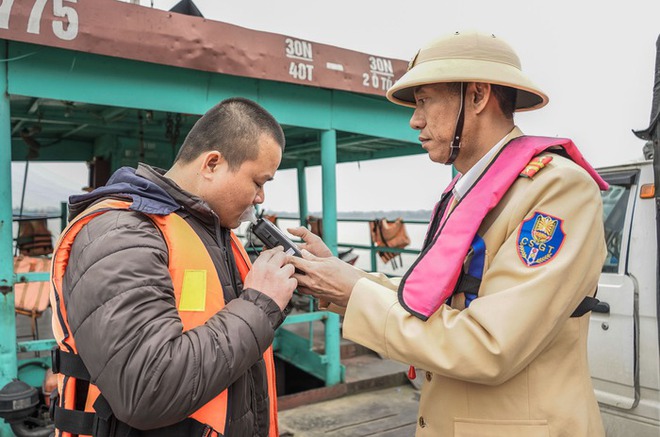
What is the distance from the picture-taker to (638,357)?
3.12 meters

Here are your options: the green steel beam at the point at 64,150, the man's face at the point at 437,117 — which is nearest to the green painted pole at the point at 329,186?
the man's face at the point at 437,117

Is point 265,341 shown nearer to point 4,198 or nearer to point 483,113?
point 483,113

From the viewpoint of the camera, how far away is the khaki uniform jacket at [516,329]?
4.20ft

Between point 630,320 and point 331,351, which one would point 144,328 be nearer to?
point 630,320

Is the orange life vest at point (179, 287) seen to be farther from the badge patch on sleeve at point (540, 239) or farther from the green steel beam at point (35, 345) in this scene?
the green steel beam at point (35, 345)

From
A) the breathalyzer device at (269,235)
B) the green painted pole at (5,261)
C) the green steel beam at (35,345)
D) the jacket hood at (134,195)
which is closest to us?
the jacket hood at (134,195)

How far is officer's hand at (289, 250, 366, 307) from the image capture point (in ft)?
5.25

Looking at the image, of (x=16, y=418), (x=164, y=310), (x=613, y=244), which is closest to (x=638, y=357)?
(x=613, y=244)

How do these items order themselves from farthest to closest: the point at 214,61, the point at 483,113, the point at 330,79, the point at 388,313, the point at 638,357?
the point at 330,79 < the point at 214,61 < the point at 638,357 < the point at 483,113 < the point at 388,313

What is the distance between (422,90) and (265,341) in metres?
1.05

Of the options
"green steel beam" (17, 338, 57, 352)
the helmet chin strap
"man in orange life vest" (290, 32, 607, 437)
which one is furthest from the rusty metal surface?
the helmet chin strap

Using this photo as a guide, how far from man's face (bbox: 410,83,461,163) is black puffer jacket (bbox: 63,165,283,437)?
0.82 m

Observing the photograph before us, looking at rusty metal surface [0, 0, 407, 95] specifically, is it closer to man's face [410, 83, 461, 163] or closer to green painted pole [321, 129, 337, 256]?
green painted pole [321, 129, 337, 256]

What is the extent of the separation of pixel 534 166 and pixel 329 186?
155 inches
